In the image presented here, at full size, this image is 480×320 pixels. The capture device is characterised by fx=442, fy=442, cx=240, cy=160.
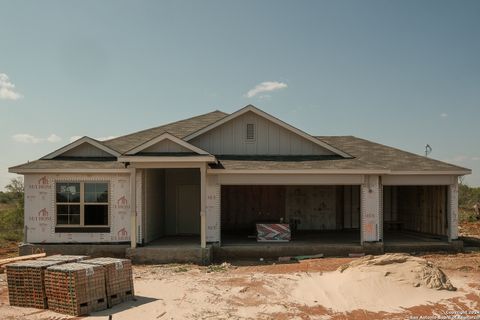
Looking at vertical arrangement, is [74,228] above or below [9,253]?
above

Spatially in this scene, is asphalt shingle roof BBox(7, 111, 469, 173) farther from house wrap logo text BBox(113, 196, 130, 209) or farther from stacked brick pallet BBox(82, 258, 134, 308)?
stacked brick pallet BBox(82, 258, 134, 308)

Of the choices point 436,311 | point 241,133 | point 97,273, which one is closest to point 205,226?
point 241,133

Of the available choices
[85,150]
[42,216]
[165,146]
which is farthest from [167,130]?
[42,216]

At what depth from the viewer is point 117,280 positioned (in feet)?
32.7

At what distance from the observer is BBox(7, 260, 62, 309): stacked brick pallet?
962cm

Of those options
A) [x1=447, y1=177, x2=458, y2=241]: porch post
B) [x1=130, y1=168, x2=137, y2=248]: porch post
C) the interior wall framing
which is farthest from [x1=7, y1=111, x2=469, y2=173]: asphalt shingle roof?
the interior wall framing

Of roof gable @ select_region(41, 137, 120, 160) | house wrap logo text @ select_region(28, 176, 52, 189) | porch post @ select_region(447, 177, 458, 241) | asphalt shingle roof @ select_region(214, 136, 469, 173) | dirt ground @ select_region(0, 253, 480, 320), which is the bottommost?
dirt ground @ select_region(0, 253, 480, 320)

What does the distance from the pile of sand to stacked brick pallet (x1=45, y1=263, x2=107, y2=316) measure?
4.50m

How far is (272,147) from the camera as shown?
18.4 m

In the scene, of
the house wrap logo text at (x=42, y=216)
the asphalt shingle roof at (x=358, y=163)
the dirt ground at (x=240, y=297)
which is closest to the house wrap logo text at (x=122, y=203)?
the house wrap logo text at (x=42, y=216)

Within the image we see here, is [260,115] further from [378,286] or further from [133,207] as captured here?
[378,286]

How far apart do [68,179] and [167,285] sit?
643 centimetres

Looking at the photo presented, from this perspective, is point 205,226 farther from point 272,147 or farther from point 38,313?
point 38,313

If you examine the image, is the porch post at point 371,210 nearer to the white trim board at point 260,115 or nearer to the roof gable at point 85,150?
the white trim board at point 260,115
